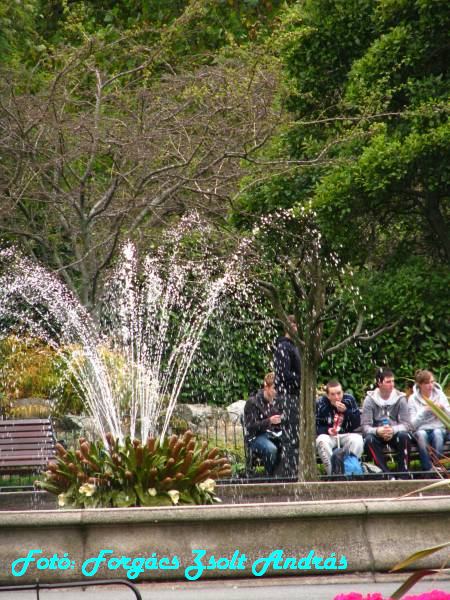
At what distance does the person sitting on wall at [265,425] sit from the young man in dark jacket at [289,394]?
0.36 ft

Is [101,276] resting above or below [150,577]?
above

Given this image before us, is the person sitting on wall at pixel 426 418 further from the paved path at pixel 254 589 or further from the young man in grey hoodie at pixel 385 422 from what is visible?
the paved path at pixel 254 589

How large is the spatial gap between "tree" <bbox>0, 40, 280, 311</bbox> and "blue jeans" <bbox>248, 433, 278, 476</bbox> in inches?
117

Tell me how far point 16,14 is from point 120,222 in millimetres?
6168

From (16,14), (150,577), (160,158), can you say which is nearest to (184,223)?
(160,158)

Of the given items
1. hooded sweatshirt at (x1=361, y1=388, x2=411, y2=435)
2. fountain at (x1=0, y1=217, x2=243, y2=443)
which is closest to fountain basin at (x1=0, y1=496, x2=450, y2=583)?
hooded sweatshirt at (x1=361, y1=388, x2=411, y2=435)

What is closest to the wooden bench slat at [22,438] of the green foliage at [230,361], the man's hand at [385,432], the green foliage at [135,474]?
the green foliage at [135,474]

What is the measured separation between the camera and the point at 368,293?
10930 millimetres

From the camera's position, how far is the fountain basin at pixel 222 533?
7805mm

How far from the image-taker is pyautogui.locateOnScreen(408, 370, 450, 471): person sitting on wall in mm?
12336

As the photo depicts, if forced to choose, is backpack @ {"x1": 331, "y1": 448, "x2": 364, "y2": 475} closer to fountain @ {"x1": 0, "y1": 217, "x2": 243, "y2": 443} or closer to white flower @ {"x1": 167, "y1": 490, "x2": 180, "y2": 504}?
fountain @ {"x1": 0, "y1": 217, "x2": 243, "y2": 443}

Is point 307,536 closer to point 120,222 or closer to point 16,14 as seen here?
point 120,222

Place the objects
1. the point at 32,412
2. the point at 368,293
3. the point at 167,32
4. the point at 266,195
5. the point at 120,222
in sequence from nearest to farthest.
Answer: the point at 368,293 → the point at 266,195 → the point at 120,222 → the point at 167,32 → the point at 32,412

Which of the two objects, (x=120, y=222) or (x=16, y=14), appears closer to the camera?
(x=120, y=222)
